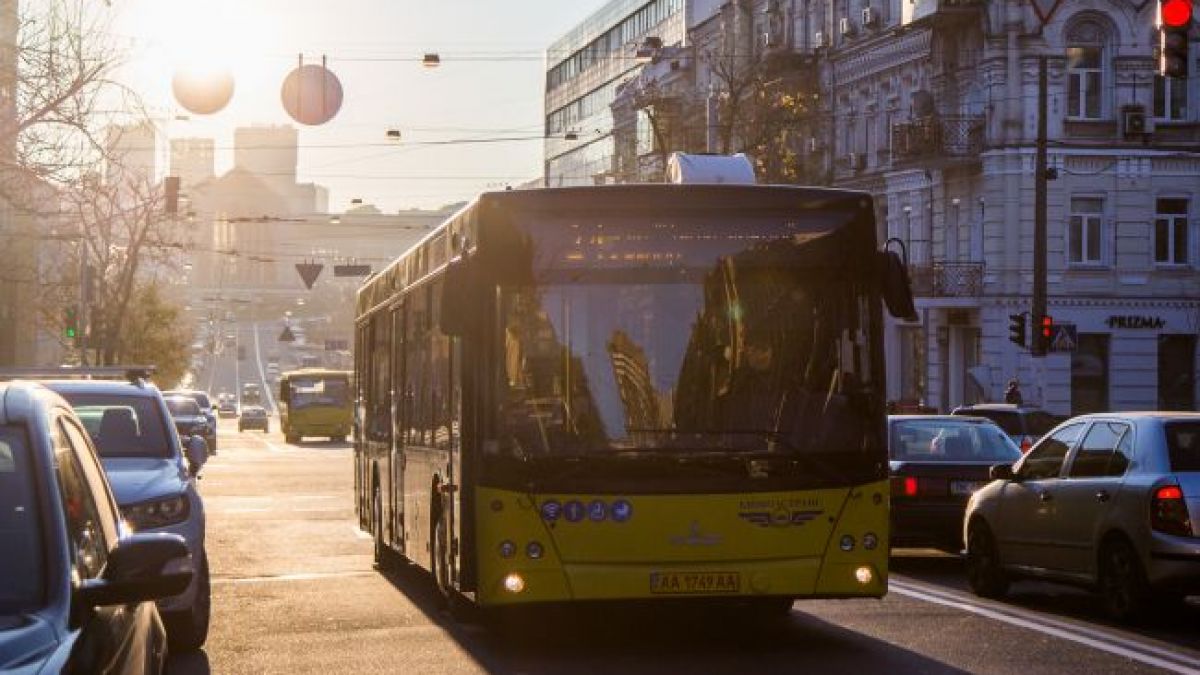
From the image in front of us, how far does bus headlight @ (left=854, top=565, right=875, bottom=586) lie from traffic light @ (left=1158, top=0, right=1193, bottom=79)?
9.94 metres

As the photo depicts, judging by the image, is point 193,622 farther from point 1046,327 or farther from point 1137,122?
point 1137,122

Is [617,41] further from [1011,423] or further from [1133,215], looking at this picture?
[1011,423]

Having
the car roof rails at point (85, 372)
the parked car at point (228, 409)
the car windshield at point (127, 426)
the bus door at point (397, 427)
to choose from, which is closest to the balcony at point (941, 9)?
the bus door at point (397, 427)

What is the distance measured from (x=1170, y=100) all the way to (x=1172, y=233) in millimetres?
3169

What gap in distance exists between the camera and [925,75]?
197 ft

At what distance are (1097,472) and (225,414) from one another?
488 feet

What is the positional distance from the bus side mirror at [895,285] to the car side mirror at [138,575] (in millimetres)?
7574

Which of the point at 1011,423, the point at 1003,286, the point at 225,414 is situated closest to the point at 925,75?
the point at 1003,286

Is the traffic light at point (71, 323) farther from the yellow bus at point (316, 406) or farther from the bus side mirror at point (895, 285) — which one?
the bus side mirror at point (895, 285)

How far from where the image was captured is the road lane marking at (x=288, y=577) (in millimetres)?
19875

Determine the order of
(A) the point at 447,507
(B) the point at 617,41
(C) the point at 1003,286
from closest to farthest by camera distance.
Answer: (A) the point at 447,507 → (C) the point at 1003,286 → (B) the point at 617,41

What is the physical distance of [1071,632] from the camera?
48.8ft

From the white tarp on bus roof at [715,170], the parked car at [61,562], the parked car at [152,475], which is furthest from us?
the white tarp on bus roof at [715,170]

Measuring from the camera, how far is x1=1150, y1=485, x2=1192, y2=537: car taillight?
48.9 ft
